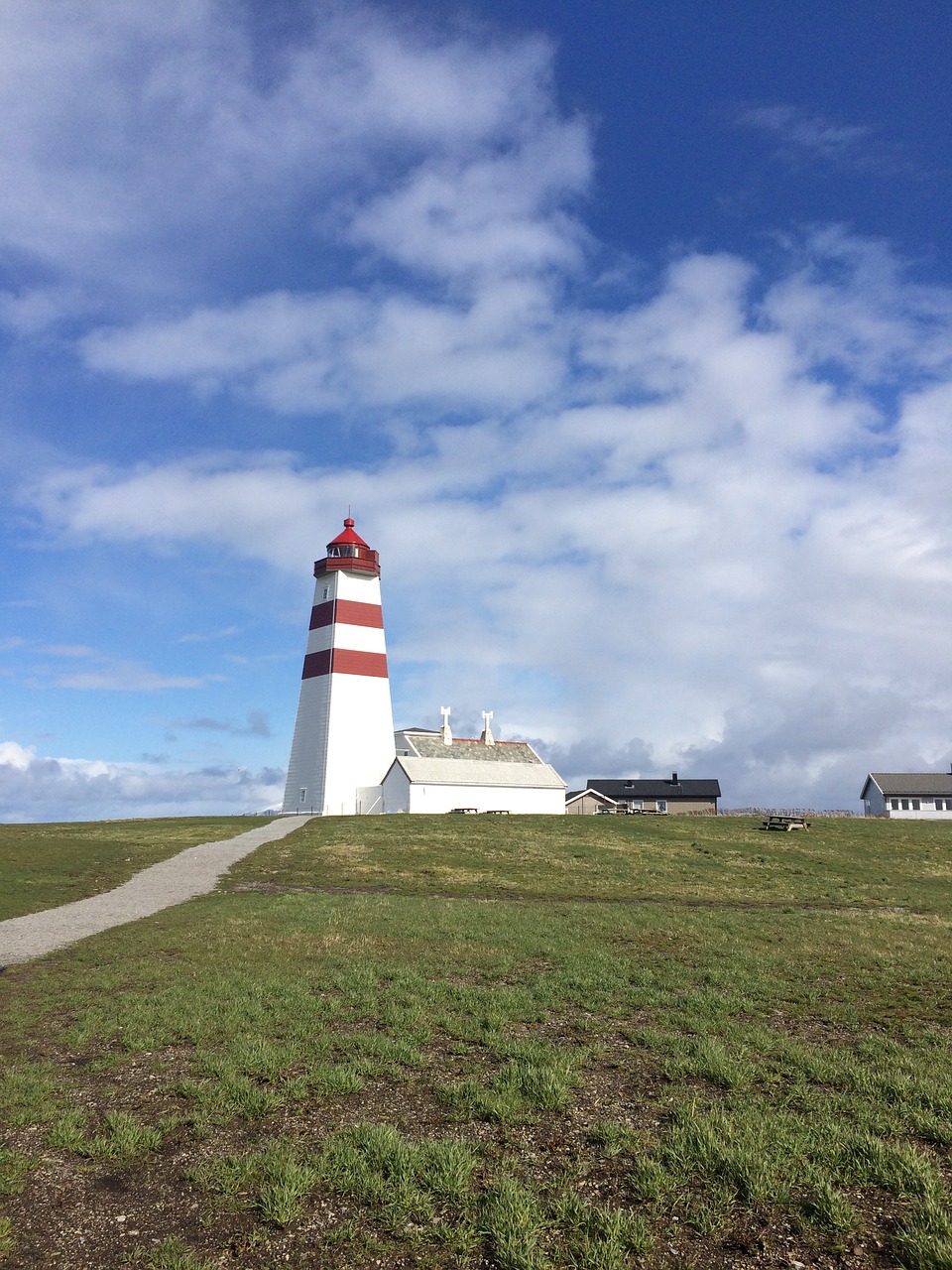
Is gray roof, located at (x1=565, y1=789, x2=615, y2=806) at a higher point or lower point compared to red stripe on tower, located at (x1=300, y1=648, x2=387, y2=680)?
lower

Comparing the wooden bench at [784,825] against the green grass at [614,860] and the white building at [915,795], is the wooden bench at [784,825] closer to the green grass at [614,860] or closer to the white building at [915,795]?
the green grass at [614,860]

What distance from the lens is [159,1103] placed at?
898cm

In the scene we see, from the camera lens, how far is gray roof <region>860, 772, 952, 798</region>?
91.0 metres

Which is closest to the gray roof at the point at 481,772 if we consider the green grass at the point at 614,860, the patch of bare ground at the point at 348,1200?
the green grass at the point at 614,860

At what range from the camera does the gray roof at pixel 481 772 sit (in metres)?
63.6

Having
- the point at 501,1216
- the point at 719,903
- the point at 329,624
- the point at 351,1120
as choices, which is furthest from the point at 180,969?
the point at 329,624

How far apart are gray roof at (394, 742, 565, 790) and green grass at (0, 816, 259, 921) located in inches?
542

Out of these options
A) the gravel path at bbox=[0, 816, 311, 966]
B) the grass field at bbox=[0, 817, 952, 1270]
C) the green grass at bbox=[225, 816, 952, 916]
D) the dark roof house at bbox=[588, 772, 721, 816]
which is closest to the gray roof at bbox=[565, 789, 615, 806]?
the dark roof house at bbox=[588, 772, 721, 816]

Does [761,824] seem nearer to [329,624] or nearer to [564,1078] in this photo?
[329,624]

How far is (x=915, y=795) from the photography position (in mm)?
91062

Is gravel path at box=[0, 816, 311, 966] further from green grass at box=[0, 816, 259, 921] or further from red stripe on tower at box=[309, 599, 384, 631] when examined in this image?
red stripe on tower at box=[309, 599, 384, 631]

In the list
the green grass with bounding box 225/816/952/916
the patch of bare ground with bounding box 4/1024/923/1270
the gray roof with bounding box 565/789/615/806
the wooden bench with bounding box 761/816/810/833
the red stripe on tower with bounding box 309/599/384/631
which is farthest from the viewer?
the gray roof with bounding box 565/789/615/806

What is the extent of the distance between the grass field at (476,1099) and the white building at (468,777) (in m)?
42.8

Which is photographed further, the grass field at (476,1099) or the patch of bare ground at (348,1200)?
the grass field at (476,1099)
